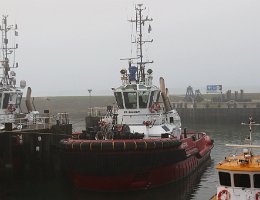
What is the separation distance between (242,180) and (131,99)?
33.4 ft

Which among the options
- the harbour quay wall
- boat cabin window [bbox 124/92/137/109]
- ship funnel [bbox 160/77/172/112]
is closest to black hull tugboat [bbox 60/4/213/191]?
boat cabin window [bbox 124/92/137/109]

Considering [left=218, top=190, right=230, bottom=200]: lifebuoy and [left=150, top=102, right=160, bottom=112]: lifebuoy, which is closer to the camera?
[left=218, top=190, right=230, bottom=200]: lifebuoy

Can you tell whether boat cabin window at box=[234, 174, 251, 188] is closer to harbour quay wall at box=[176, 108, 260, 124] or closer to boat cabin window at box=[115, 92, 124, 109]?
boat cabin window at box=[115, 92, 124, 109]

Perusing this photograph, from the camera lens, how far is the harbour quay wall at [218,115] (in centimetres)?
5701

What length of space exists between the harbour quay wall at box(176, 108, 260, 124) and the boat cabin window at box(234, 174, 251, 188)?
4572 cm

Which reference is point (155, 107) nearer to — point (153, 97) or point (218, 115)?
point (153, 97)

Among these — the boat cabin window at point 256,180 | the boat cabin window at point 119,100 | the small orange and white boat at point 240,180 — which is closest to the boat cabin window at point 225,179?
the small orange and white boat at point 240,180

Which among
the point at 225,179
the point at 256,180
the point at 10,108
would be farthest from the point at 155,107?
the point at 256,180

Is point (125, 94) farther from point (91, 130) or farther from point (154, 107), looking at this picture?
point (91, 130)

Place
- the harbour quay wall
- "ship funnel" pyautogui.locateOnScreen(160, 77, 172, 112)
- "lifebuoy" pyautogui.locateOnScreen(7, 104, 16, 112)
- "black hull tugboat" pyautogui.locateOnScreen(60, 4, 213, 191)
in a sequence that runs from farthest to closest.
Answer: the harbour quay wall
"ship funnel" pyautogui.locateOnScreen(160, 77, 172, 112)
"lifebuoy" pyautogui.locateOnScreen(7, 104, 16, 112)
"black hull tugboat" pyautogui.locateOnScreen(60, 4, 213, 191)

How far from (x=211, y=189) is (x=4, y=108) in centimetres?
1174

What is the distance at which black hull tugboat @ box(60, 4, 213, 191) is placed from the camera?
54.0 ft

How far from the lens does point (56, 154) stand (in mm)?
20734

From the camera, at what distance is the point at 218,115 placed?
58656 mm
